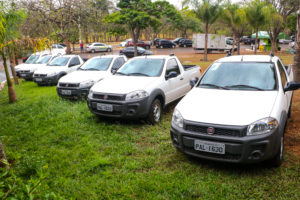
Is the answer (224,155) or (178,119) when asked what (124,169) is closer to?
(178,119)

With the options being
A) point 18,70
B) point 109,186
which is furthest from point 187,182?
point 18,70

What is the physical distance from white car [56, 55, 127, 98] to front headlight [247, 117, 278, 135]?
508cm

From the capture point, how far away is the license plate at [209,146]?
131 inches

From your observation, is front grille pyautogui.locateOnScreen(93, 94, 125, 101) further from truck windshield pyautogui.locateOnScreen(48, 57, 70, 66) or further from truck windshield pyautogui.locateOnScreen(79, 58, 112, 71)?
truck windshield pyautogui.locateOnScreen(48, 57, 70, 66)

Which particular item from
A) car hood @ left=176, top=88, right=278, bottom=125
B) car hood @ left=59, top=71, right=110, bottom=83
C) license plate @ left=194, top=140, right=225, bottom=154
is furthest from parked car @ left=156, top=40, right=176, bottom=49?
A: license plate @ left=194, top=140, right=225, bottom=154

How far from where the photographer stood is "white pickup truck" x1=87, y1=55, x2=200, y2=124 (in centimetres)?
532

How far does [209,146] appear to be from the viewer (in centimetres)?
341

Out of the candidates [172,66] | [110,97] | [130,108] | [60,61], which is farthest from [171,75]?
[60,61]

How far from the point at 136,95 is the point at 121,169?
196 centimetres

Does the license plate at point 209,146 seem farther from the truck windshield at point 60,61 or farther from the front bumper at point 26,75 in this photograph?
the front bumper at point 26,75

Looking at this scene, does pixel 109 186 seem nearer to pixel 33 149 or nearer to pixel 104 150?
pixel 104 150

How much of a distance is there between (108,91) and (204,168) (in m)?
2.81

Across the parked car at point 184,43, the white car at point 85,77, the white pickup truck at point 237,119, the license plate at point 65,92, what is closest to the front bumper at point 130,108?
the white pickup truck at point 237,119

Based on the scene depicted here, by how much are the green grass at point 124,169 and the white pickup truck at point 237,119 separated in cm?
31
